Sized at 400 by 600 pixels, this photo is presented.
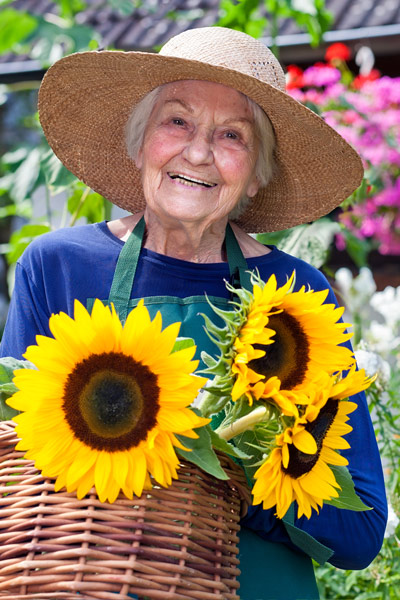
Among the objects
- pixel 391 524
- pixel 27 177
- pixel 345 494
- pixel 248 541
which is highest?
pixel 345 494

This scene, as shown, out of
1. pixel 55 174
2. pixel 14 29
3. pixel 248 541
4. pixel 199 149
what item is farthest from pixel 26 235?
pixel 248 541

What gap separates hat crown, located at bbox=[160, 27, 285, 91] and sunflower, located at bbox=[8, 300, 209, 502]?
30.7 inches

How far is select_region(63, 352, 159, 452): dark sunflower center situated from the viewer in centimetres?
124

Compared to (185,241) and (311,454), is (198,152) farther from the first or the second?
(311,454)

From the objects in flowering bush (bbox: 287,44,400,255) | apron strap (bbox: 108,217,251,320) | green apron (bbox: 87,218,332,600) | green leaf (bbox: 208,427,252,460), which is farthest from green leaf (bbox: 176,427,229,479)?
flowering bush (bbox: 287,44,400,255)

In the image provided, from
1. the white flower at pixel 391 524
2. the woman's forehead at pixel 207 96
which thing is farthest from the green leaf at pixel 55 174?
the white flower at pixel 391 524

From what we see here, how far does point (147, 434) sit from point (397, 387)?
5.40 ft

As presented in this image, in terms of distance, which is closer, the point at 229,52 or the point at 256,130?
the point at 229,52

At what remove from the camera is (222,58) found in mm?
1840

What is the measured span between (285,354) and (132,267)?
665 mm

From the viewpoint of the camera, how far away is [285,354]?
4.36 ft

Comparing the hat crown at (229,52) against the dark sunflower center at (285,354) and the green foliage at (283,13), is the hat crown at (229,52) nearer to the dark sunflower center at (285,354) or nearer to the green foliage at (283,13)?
the dark sunflower center at (285,354)

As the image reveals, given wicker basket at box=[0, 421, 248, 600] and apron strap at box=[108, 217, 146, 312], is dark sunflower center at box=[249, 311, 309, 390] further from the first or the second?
apron strap at box=[108, 217, 146, 312]

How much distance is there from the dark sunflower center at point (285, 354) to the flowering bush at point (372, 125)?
9.70 feet
